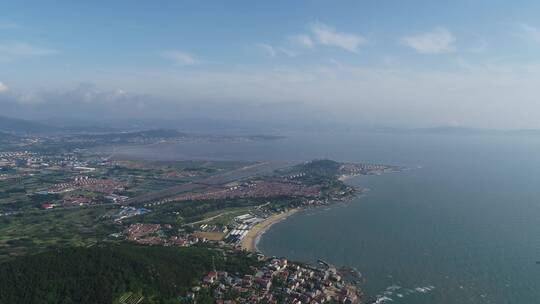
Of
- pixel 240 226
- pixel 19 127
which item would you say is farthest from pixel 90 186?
pixel 19 127

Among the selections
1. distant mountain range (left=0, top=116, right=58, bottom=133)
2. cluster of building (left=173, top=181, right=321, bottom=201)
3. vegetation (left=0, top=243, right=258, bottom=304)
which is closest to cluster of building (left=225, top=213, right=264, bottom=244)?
vegetation (left=0, top=243, right=258, bottom=304)

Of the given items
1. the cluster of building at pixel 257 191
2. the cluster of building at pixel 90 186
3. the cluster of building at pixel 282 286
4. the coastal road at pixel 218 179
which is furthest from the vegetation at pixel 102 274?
the cluster of building at pixel 90 186

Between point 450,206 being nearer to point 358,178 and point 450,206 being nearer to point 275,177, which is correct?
point 358,178

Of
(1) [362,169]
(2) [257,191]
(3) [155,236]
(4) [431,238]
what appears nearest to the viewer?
(4) [431,238]

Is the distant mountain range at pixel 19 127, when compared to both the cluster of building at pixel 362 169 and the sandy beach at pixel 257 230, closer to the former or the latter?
the cluster of building at pixel 362 169

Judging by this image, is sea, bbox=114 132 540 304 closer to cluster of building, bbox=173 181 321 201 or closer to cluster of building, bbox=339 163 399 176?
cluster of building, bbox=339 163 399 176

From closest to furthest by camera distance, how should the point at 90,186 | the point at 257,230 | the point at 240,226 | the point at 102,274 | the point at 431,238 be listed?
1. the point at 102,274
2. the point at 431,238
3. the point at 257,230
4. the point at 240,226
5. the point at 90,186

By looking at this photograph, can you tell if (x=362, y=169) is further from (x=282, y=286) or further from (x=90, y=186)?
(x=282, y=286)
